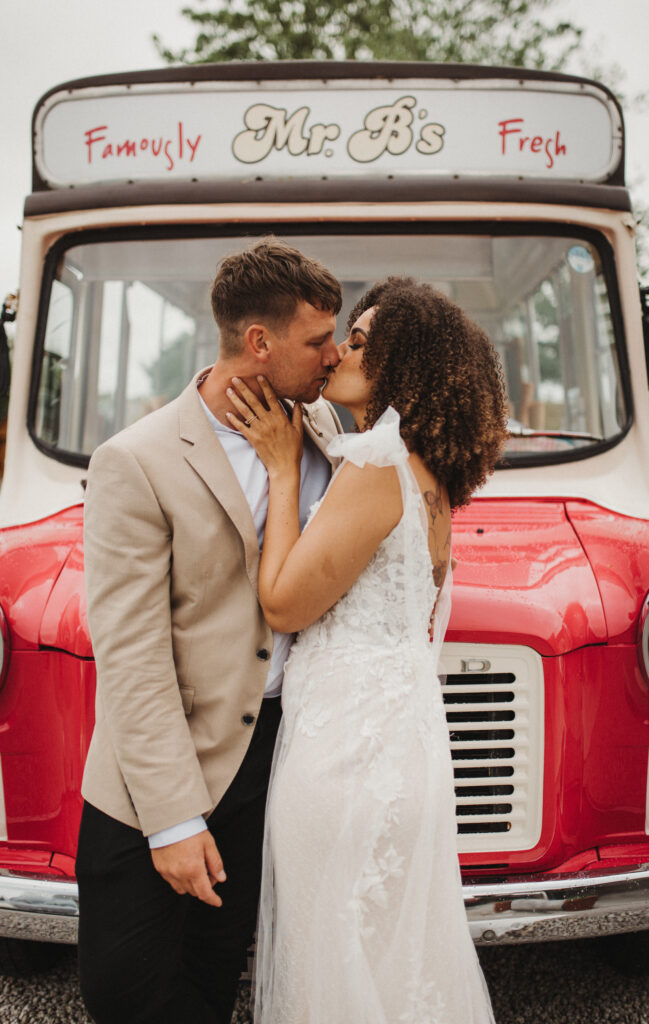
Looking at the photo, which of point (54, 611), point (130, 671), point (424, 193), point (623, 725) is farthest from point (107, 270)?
point (623, 725)

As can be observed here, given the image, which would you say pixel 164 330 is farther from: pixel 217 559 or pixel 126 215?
pixel 217 559

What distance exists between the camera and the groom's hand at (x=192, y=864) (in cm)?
153

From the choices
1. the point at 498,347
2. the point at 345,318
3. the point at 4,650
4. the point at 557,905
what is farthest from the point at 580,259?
the point at 4,650

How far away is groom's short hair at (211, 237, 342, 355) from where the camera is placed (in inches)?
66.0

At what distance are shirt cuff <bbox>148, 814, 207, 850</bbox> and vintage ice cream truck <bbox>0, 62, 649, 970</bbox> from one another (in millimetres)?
474

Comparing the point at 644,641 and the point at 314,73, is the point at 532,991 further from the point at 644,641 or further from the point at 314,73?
the point at 314,73

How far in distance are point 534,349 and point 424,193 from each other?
2.38 ft

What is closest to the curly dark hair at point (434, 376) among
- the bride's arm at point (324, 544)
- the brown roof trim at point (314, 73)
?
the bride's arm at point (324, 544)

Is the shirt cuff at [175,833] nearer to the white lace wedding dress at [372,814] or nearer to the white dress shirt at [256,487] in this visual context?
the white lace wedding dress at [372,814]

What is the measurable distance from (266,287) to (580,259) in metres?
1.63

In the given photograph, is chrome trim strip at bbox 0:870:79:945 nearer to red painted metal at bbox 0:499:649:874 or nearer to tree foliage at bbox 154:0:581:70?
red painted metal at bbox 0:499:649:874

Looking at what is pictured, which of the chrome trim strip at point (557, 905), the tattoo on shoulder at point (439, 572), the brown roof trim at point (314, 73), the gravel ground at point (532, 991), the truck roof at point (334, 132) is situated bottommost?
the gravel ground at point (532, 991)

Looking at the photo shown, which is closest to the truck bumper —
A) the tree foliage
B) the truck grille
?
the truck grille

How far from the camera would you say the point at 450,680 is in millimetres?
1990
